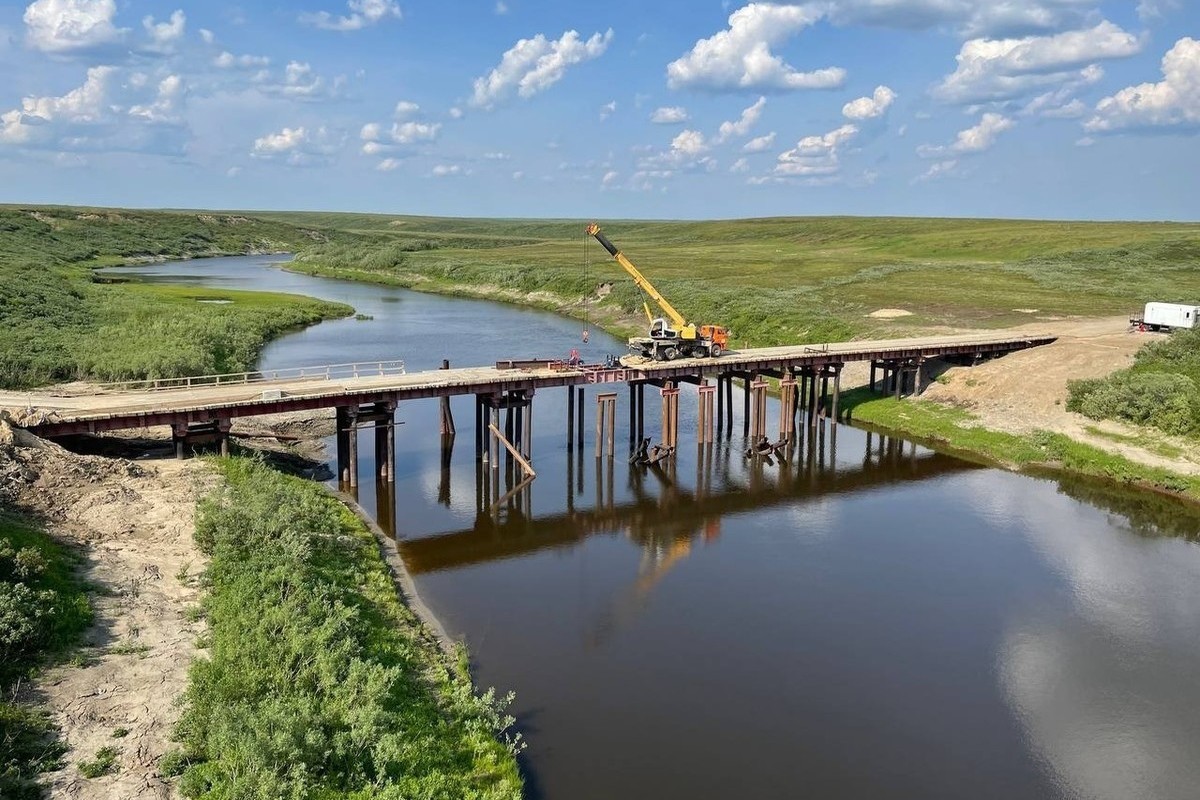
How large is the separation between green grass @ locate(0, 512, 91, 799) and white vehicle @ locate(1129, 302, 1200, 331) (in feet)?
194

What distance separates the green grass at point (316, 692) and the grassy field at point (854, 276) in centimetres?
4902

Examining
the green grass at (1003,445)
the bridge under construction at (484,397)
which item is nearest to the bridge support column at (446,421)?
the bridge under construction at (484,397)

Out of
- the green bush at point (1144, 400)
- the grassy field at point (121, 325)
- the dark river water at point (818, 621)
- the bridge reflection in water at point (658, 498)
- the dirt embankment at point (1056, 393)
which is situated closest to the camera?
the dark river water at point (818, 621)

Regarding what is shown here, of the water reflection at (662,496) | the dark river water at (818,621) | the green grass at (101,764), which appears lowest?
the dark river water at (818,621)

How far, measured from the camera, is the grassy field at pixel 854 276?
Answer: 75.2 metres

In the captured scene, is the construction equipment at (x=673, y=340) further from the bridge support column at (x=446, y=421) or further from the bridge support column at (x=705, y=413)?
the bridge support column at (x=446, y=421)

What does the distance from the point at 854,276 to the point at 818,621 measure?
89127mm

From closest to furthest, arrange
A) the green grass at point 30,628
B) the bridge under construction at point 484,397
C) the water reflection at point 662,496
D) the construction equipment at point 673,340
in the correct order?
the green grass at point 30,628
the water reflection at point 662,496
the bridge under construction at point 484,397
the construction equipment at point 673,340

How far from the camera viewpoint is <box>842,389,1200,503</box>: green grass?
38781 millimetres

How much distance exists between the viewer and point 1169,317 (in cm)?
5681

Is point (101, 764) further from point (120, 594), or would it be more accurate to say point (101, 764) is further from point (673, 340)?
point (673, 340)

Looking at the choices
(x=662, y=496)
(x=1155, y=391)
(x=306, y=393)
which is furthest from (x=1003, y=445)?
(x=306, y=393)

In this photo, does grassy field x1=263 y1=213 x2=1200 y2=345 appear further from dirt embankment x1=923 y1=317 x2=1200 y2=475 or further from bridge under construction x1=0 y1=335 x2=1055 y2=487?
bridge under construction x1=0 y1=335 x2=1055 y2=487

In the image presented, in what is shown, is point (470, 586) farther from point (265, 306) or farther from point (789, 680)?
point (265, 306)
